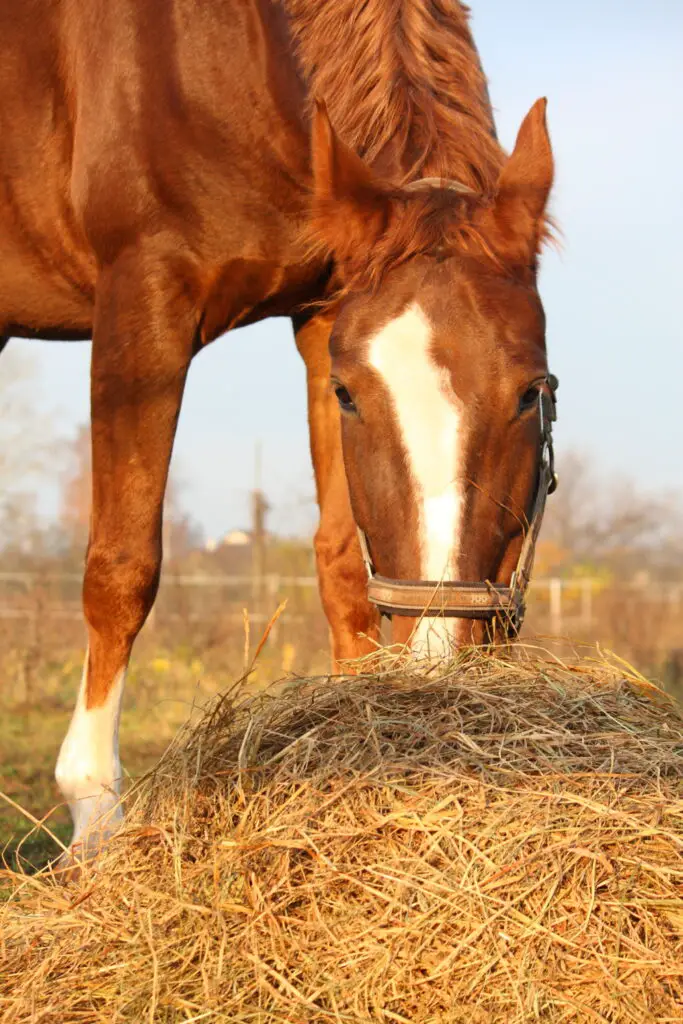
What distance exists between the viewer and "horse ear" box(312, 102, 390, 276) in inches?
136

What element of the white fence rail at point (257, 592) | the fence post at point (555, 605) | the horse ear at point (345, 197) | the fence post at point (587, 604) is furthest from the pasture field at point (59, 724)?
the fence post at point (555, 605)

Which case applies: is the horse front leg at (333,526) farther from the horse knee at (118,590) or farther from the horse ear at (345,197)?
the horse ear at (345,197)

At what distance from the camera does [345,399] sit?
11.1 ft

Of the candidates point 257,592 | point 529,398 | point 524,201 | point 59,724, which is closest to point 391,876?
point 529,398

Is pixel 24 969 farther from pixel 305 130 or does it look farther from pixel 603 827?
pixel 305 130

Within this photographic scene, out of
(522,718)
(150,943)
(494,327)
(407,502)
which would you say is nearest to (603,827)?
(522,718)

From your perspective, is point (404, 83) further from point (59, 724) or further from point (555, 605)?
point (555, 605)

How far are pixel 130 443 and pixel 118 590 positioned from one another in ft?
1.61

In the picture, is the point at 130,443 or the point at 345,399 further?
the point at 130,443

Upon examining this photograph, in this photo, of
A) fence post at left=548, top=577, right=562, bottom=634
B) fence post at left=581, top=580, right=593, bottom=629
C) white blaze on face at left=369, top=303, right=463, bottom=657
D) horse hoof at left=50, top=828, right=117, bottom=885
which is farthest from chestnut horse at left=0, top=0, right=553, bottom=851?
fence post at left=548, top=577, right=562, bottom=634

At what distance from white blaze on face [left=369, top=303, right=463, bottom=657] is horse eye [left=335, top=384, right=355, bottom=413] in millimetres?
194

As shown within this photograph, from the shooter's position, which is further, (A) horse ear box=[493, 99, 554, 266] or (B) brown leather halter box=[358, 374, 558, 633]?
(A) horse ear box=[493, 99, 554, 266]

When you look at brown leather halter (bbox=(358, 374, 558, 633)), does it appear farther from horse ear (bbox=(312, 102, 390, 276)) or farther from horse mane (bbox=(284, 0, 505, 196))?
horse mane (bbox=(284, 0, 505, 196))

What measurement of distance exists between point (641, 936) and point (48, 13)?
3997mm
